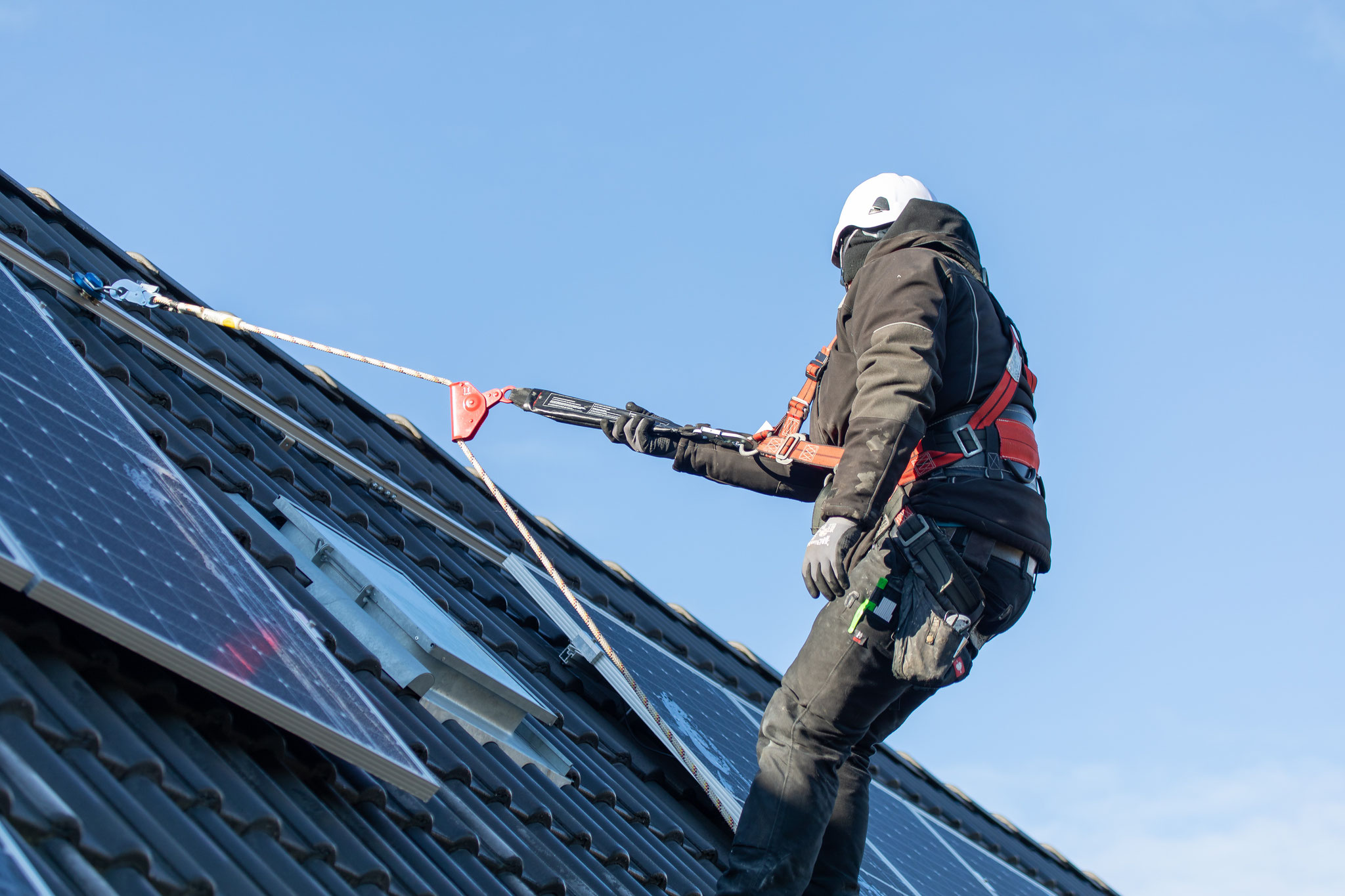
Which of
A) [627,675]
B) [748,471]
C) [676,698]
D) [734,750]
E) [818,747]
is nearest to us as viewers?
[818,747]

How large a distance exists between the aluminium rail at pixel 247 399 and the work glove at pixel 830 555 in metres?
3.02

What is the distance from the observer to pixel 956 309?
4.96 meters

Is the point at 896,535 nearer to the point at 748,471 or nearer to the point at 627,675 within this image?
the point at 748,471

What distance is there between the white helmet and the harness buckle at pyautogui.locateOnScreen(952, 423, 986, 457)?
0.95 metres

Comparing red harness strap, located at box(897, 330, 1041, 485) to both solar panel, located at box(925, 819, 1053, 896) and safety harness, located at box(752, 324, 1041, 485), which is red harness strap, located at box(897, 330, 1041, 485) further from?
solar panel, located at box(925, 819, 1053, 896)

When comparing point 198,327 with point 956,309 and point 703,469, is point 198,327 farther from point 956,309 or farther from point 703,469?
point 956,309

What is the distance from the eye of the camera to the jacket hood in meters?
5.09

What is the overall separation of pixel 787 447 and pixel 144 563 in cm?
266

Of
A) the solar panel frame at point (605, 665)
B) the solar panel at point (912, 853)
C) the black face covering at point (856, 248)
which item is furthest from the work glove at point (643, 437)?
the solar panel at point (912, 853)

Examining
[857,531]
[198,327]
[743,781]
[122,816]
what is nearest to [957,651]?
[857,531]

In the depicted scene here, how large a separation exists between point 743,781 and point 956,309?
102 inches

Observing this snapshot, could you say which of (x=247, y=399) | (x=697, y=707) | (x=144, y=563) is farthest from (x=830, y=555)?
(x=247, y=399)

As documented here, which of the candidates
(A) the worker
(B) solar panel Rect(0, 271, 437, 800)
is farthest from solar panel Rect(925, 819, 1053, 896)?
(B) solar panel Rect(0, 271, 437, 800)

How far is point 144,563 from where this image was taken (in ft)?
11.3
